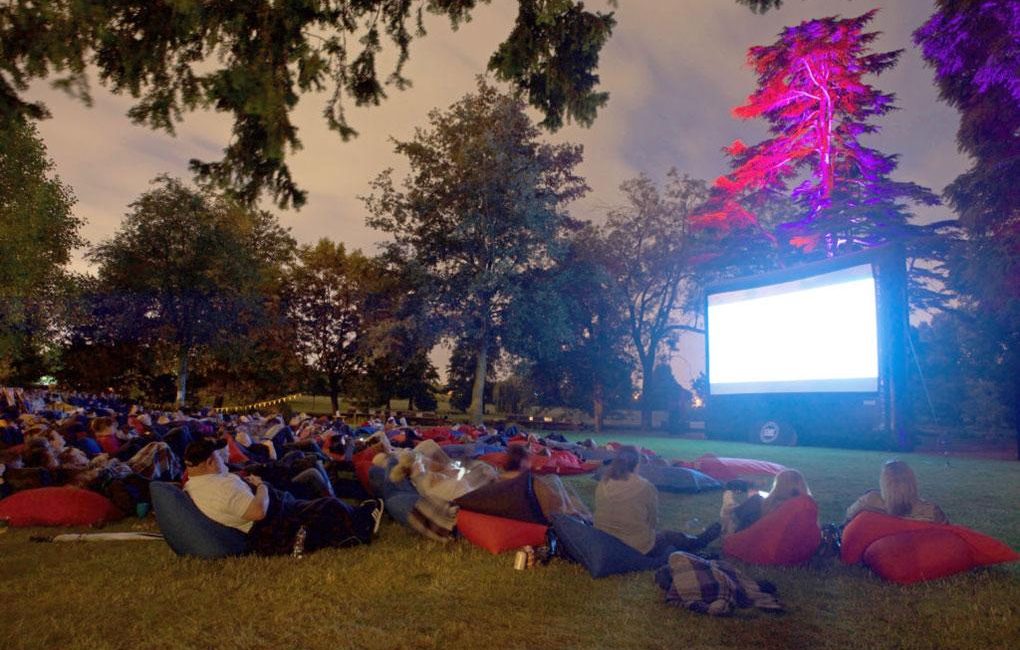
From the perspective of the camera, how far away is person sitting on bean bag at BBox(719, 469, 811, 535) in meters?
4.89

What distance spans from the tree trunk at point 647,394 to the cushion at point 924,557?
74.1ft

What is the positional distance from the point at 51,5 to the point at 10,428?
8.60 meters

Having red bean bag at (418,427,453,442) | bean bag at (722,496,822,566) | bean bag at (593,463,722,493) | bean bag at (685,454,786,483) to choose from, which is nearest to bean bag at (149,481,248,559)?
bean bag at (722,496,822,566)

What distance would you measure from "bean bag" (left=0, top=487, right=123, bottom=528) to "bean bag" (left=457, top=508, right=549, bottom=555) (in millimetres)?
3334

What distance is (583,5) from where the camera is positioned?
5039mm

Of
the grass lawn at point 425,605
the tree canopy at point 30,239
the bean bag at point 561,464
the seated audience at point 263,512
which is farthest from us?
the tree canopy at point 30,239

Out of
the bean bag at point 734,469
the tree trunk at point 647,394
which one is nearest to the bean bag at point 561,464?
the bean bag at point 734,469

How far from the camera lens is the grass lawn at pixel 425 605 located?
313cm

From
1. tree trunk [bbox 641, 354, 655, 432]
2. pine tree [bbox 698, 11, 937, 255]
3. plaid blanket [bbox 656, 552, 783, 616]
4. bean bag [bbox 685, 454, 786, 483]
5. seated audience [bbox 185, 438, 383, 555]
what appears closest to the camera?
plaid blanket [bbox 656, 552, 783, 616]

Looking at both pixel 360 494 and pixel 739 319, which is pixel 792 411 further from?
pixel 360 494

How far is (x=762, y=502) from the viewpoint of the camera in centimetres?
505

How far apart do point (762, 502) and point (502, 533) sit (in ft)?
6.19

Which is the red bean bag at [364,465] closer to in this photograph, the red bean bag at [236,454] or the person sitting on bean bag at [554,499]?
the red bean bag at [236,454]

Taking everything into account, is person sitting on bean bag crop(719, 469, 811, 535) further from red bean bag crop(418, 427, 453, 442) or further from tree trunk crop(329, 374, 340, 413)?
tree trunk crop(329, 374, 340, 413)
